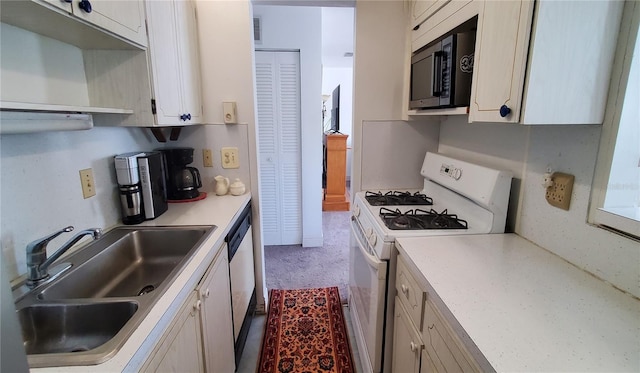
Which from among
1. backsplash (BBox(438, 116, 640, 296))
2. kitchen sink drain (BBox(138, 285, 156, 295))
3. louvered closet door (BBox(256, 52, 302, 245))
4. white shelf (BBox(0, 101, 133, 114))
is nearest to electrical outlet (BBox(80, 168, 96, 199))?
white shelf (BBox(0, 101, 133, 114))

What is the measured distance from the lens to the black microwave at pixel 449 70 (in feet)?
4.32

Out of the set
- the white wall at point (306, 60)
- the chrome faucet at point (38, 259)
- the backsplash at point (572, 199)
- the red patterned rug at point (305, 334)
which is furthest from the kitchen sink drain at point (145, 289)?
the white wall at point (306, 60)

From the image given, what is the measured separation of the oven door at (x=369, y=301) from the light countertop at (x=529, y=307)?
0.20 m

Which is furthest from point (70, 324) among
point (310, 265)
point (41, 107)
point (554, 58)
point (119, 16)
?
point (310, 265)

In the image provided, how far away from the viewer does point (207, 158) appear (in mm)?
2045

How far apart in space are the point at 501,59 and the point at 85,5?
52.9 inches

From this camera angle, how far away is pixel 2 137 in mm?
922

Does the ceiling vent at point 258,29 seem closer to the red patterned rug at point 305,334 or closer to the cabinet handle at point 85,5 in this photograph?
the cabinet handle at point 85,5

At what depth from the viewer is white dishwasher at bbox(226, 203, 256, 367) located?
1.61m

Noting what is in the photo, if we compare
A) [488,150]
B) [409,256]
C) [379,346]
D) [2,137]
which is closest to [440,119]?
[488,150]

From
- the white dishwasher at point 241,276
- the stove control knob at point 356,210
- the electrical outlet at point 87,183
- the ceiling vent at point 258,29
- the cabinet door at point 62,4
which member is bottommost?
the white dishwasher at point 241,276

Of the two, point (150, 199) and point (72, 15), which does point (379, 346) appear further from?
point (72, 15)

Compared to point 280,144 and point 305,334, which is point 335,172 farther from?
point 305,334

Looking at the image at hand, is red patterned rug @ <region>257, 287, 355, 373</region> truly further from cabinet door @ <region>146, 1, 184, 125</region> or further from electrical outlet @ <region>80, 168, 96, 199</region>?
cabinet door @ <region>146, 1, 184, 125</region>
